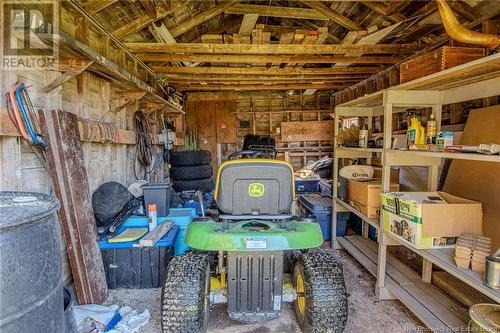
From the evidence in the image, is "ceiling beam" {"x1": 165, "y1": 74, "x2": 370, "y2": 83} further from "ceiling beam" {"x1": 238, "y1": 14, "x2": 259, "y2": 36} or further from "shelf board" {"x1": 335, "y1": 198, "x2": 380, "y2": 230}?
"shelf board" {"x1": 335, "y1": 198, "x2": 380, "y2": 230}

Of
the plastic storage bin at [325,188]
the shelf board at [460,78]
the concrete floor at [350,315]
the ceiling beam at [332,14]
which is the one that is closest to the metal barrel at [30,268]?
the concrete floor at [350,315]

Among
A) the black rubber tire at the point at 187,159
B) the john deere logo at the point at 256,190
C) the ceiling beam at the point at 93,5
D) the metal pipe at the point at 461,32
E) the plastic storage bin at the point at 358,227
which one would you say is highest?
the ceiling beam at the point at 93,5

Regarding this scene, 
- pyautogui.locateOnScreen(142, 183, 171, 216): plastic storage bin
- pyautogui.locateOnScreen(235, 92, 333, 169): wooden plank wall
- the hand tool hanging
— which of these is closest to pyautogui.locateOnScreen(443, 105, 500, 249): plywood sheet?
pyautogui.locateOnScreen(142, 183, 171, 216): plastic storage bin

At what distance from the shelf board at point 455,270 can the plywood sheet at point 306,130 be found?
593 centimetres

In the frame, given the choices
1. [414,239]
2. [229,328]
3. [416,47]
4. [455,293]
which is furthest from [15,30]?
[416,47]

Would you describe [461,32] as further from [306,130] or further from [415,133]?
[306,130]

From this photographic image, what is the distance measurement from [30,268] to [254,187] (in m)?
1.26

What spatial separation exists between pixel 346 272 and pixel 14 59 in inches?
129

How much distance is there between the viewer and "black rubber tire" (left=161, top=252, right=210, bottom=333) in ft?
5.90

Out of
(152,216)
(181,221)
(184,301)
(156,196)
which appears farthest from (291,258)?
(156,196)

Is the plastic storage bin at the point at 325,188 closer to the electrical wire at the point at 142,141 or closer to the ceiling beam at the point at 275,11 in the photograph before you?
the ceiling beam at the point at 275,11

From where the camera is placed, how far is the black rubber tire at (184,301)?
1.80 m

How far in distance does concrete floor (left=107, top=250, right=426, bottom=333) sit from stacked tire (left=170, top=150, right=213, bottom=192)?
94.4 inches

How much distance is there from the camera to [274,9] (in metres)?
3.46
